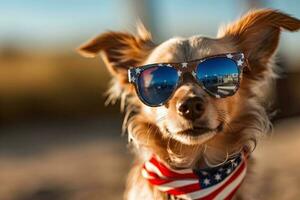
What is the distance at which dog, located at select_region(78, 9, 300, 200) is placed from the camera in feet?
14.8

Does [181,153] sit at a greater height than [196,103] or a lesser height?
lesser

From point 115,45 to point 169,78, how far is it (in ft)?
2.79

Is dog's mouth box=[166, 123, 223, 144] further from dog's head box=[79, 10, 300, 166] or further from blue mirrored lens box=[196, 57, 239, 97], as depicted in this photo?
blue mirrored lens box=[196, 57, 239, 97]

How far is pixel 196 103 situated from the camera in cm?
437

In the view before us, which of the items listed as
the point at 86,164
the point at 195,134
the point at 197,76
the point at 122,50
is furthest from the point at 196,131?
the point at 86,164

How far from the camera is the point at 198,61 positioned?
14.7 ft

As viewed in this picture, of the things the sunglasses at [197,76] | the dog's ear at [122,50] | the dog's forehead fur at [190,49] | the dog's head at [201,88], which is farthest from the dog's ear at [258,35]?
the dog's ear at [122,50]

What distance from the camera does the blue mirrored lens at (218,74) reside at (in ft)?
14.7

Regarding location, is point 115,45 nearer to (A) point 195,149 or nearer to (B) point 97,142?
(A) point 195,149

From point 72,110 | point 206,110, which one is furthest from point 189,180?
point 72,110

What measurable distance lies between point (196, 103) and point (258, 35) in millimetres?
943

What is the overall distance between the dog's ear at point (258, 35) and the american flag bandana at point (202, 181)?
70cm

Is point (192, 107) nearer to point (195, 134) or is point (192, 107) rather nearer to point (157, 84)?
point (195, 134)

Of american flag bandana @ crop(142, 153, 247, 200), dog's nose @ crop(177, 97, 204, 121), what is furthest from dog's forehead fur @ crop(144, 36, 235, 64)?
american flag bandana @ crop(142, 153, 247, 200)
